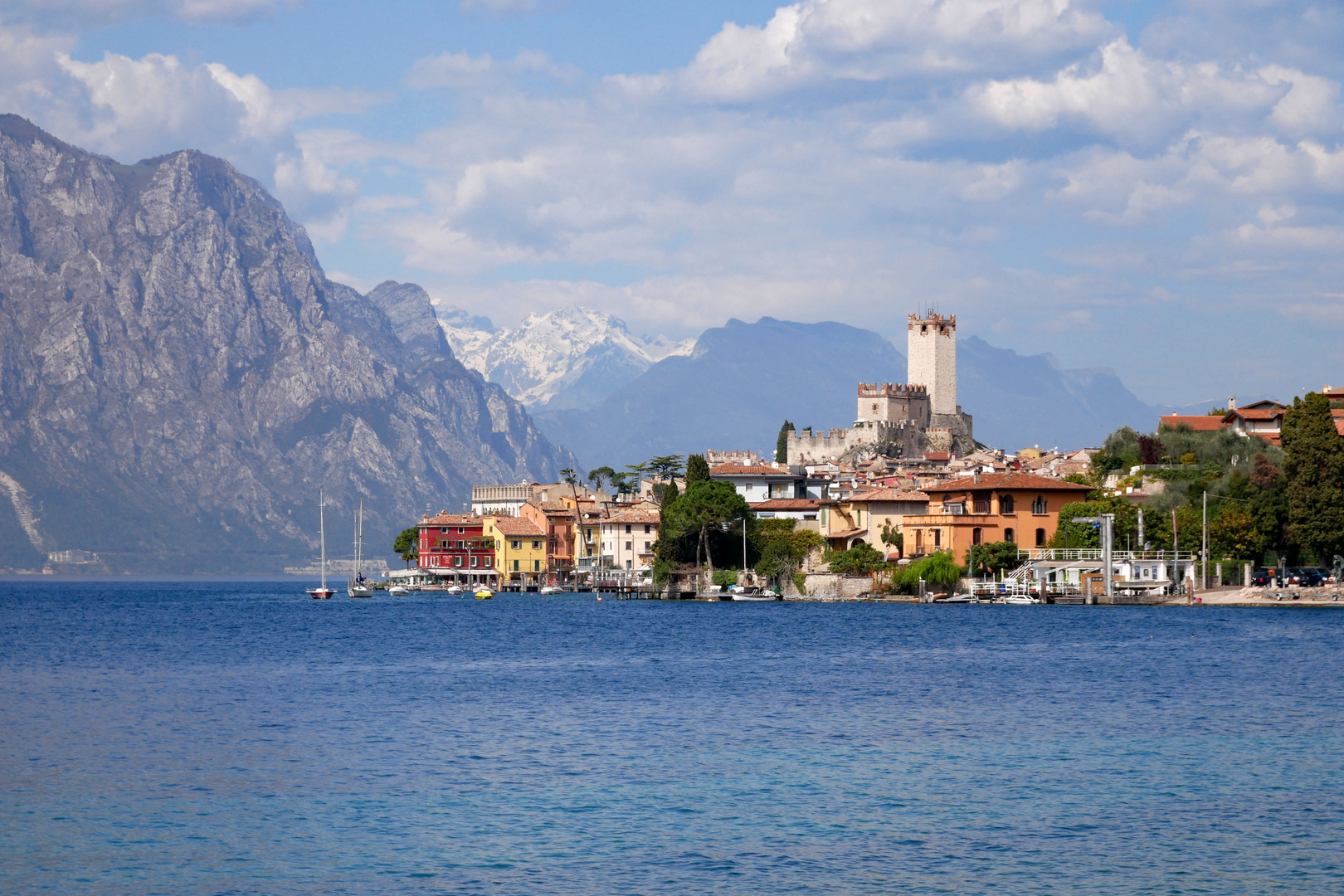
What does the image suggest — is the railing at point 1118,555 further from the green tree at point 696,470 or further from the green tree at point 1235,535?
the green tree at point 696,470

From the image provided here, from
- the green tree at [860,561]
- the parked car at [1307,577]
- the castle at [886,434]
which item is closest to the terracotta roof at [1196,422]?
the parked car at [1307,577]

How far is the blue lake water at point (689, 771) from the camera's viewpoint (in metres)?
26.3

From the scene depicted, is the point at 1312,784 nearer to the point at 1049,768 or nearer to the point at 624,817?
the point at 1049,768

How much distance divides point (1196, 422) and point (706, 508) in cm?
4333

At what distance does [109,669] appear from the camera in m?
65.6

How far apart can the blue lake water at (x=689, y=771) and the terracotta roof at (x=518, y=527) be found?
374 feet

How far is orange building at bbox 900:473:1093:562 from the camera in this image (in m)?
110

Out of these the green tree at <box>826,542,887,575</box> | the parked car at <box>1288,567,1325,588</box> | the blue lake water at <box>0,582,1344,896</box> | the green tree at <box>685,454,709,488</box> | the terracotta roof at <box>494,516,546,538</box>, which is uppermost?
the green tree at <box>685,454,709,488</box>

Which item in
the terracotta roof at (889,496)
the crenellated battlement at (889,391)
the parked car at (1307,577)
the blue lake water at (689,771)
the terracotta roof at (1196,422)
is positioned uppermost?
the crenellated battlement at (889,391)

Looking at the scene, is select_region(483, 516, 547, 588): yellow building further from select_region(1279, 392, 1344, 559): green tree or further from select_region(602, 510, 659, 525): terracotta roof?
select_region(1279, 392, 1344, 559): green tree

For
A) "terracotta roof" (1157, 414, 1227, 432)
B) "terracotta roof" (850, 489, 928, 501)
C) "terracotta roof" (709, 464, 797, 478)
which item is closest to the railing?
"terracotta roof" (850, 489, 928, 501)

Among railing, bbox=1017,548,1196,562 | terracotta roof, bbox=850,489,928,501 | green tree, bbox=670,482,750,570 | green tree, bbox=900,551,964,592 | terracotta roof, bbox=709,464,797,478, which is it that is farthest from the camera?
terracotta roof, bbox=709,464,797,478

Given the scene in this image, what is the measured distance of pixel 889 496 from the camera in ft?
391

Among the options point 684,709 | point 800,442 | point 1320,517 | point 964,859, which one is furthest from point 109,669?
point 800,442
